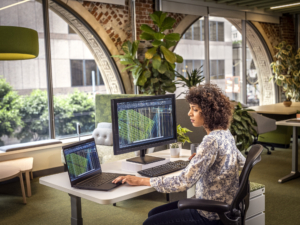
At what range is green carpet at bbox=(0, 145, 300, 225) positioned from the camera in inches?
132

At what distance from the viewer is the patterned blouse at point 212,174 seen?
5.81 ft

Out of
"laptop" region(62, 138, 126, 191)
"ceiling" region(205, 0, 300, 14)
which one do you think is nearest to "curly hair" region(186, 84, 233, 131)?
"laptop" region(62, 138, 126, 191)

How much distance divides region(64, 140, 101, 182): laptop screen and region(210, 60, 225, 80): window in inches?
240

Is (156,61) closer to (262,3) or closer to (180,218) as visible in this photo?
(180,218)

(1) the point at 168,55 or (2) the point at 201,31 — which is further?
A: (2) the point at 201,31

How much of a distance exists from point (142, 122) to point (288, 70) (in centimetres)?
722

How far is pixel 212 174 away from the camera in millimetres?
1823

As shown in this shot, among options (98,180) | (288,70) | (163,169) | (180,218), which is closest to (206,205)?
(180,218)

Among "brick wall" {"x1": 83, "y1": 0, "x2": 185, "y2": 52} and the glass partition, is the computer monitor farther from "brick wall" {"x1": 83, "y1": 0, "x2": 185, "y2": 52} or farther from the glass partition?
"brick wall" {"x1": 83, "y1": 0, "x2": 185, "y2": 52}

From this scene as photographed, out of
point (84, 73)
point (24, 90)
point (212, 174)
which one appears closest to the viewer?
point (212, 174)

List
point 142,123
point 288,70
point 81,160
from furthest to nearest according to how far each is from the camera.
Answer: point 288,70
point 142,123
point 81,160

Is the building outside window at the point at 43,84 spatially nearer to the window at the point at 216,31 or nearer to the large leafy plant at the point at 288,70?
the window at the point at 216,31

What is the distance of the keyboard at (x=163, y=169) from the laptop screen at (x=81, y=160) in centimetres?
32

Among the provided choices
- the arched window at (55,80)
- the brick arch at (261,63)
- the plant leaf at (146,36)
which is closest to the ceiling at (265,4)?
the brick arch at (261,63)
